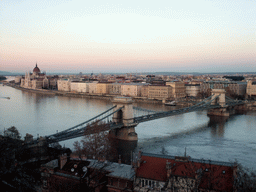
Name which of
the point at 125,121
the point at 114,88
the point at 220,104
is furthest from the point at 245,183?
the point at 114,88

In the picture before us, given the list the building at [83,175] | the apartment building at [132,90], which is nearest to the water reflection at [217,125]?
the building at [83,175]

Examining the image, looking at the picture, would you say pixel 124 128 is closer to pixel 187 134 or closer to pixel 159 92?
pixel 187 134

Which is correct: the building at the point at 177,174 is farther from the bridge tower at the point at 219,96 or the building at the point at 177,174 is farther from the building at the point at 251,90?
the building at the point at 251,90

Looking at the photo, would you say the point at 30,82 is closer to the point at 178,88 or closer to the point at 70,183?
the point at 178,88

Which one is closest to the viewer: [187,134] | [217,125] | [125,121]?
[125,121]

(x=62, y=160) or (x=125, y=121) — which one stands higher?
(x=62, y=160)

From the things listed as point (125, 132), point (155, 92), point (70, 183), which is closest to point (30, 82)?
point (155, 92)

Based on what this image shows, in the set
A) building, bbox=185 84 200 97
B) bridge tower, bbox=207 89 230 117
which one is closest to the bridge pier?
bridge tower, bbox=207 89 230 117
